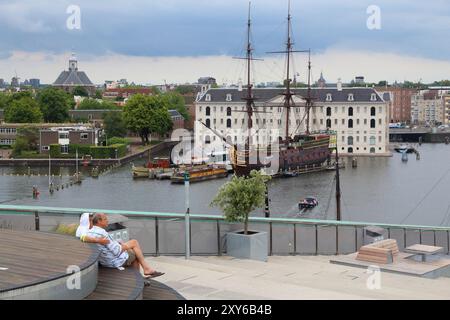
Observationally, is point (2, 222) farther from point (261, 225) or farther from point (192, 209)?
point (192, 209)

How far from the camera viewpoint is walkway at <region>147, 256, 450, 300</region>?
22.4 ft

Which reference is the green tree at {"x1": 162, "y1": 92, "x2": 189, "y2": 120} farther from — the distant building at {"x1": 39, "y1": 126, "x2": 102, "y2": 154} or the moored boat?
the moored boat

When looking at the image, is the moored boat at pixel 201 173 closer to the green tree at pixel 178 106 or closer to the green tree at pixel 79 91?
the green tree at pixel 178 106

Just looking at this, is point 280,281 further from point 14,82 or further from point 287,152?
point 14,82

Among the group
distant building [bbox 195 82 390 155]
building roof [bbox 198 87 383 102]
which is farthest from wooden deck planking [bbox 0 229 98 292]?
building roof [bbox 198 87 383 102]

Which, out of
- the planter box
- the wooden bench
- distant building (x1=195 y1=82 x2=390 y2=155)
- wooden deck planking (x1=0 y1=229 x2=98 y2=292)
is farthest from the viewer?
distant building (x1=195 y1=82 x2=390 y2=155)

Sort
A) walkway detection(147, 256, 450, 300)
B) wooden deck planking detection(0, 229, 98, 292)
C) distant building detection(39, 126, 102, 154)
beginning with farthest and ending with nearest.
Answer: distant building detection(39, 126, 102, 154)
walkway detection(147, 256, 450, 300)
wooden deck planking detection(0, 229, 98, 292)

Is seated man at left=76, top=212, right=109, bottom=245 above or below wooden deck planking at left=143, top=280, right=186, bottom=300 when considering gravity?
above

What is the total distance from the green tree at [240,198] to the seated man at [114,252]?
2997mm

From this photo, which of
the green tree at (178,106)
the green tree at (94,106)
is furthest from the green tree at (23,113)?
the green tree at (178,106)

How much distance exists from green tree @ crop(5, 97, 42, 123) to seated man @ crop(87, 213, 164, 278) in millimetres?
63292

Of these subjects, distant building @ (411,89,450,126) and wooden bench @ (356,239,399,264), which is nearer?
wooden bench @ (356,239,399,264)

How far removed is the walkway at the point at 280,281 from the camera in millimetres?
6832
